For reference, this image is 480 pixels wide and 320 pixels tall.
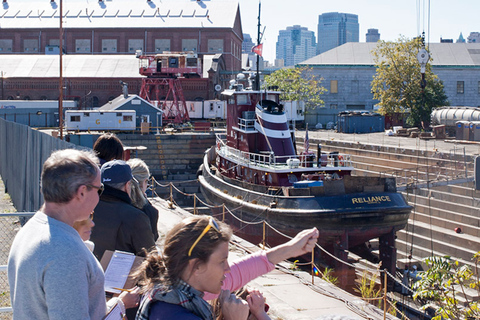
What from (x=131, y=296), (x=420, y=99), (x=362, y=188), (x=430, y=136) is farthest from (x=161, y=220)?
(x=420, y=99)

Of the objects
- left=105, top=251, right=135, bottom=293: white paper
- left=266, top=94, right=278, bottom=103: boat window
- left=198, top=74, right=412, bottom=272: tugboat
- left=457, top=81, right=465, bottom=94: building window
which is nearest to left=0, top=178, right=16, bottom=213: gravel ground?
left=198, top=74, right=412, bottom=272: tugboat

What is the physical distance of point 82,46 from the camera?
65875 mm

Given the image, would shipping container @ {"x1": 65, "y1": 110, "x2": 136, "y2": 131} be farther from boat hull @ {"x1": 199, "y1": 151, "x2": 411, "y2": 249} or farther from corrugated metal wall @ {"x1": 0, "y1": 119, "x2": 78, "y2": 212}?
boat hull @ {"x1": 199, "y1": 151, "x2": 411, "y2": 249}

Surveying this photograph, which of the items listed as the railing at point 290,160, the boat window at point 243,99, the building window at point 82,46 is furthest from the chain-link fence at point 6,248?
the building window at point 82,46

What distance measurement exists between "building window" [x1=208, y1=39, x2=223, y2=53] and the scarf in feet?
207

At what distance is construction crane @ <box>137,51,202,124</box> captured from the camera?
48.9m

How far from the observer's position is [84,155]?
303 cm

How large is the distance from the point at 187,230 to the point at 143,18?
220ft

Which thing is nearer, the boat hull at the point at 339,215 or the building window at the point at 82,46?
the boat hull at the point at 339,215

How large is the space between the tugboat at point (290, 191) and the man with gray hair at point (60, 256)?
10204mm

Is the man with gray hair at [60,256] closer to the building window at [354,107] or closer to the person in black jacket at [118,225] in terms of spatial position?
the person in black jacket at [118,225]

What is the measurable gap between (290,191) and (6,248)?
870 cm

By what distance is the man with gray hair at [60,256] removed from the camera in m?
2.69

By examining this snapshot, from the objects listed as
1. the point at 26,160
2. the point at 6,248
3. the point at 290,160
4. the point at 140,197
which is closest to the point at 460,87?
the point at 290,160
